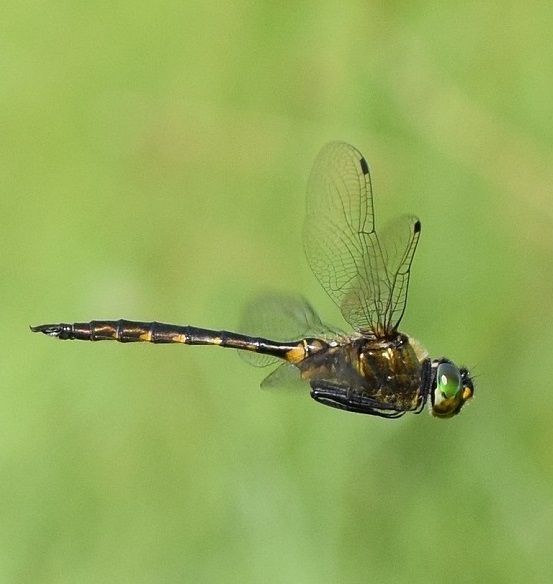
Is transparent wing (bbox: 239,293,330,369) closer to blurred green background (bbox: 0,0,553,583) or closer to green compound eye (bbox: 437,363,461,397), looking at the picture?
green compound eye (bbox: 437,363,461,397)

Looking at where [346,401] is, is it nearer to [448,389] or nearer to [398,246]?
[448,389]

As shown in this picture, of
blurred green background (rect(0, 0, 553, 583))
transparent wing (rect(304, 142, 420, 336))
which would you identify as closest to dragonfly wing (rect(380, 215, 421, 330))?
transparent wing (rect(304, 142, 420, 336))

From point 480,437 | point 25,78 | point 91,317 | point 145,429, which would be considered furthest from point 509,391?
point 25,78

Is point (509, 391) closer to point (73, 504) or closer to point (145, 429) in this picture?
point (145, 429)

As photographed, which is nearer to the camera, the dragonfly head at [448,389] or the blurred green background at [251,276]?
the dragonfly head at [448,389]

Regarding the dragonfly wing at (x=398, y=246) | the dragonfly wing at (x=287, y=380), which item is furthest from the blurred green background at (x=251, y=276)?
the dragonfly wing at (x=398, y=246)

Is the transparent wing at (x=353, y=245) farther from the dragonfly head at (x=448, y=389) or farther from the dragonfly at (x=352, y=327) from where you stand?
the dragonfly head at (x=448, y=389)
